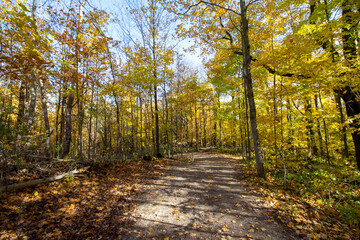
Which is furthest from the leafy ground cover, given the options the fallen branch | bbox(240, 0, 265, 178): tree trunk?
bbox(240, 0, 265, 178): tree trunk

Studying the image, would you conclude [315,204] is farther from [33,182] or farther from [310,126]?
[33,182]

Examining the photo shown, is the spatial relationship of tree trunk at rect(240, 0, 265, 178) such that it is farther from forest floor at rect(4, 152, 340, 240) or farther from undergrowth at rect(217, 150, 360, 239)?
forest floor at rect(4, 152, 340, 240)

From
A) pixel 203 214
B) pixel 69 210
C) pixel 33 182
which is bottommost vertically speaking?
pixel 203 214

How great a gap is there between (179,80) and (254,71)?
9374 millimetres

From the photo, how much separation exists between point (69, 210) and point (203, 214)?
3545 millimetres

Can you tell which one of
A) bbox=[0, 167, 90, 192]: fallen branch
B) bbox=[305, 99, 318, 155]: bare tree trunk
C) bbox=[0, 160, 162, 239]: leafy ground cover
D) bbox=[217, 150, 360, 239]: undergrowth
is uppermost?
bbox=[305, 99, 318, 155]: bare tree trunk

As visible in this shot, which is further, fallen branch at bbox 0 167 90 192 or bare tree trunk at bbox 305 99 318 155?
bare tree trunk at bbox 305 99 318 155

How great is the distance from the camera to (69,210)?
12.0 feet

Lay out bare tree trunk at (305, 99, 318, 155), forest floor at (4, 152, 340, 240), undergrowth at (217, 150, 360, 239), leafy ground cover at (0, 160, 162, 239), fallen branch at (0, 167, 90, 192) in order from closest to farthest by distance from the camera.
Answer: leafy ground cover at (0, 160, 162, 239) → forest floor at (4, 152, 340, 240) → undergrowth at (217, 150, 360, 239) → fallen branch at (0, 167, 90, 192) → bare tree trunk at (305, 99, 318, 155)

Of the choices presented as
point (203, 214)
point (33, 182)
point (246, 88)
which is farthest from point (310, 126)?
point (33, 182)

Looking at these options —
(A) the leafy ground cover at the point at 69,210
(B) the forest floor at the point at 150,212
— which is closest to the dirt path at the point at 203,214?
(B) the forest floor at the point at 150,212

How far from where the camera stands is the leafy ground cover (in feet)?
9.58

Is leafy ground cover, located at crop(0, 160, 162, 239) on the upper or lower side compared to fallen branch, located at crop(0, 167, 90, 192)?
lower

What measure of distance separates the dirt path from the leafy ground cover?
1.70ft
